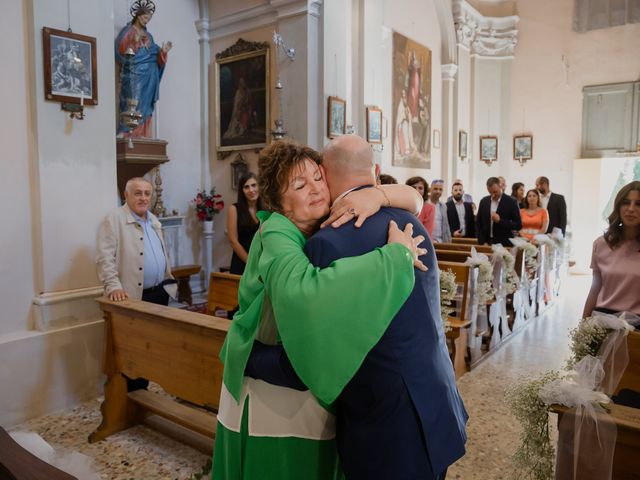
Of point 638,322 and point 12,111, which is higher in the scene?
point 12,111

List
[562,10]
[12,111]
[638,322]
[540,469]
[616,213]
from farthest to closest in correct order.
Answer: [562,10] → [12,111] → [616,213] → [638,322] → [540,469]

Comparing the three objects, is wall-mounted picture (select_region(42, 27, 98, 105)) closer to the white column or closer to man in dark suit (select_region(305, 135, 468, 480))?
man in dark suit (select_region(305, 135, 468, 480))

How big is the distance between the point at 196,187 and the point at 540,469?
7124mm

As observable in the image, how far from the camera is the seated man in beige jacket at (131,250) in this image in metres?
3.81

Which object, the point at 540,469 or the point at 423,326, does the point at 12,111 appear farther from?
the point at 540,469

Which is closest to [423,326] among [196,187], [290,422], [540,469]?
[290,422]

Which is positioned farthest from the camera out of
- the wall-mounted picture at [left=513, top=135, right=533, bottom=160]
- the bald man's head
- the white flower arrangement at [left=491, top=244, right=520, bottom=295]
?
the wall-mounted picture at [left=513, top=135, right=533, bottom=160]

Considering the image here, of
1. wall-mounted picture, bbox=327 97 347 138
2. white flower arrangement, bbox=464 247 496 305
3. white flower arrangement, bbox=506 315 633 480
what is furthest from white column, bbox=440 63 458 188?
white flower arrangement, bbox=506 315 633 480

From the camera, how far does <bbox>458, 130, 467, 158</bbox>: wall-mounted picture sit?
43.3 ft

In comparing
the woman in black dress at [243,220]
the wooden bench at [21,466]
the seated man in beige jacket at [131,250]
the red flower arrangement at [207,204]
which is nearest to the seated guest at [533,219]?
the red flower arrangement at [207,204]

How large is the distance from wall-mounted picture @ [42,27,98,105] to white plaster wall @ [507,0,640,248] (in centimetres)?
1223

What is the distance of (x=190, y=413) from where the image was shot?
140 inches

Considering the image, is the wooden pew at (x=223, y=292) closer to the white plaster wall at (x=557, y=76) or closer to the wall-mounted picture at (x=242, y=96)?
the wall-mounted picture at (x=242, y=96)

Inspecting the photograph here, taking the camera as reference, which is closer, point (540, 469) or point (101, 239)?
point (540, 469)
